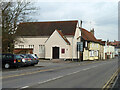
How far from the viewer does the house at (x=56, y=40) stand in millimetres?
44469

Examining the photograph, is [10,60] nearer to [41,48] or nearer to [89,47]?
[41,48]

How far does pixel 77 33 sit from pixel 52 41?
6521mm

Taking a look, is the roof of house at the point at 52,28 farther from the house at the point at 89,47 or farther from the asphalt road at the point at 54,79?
the asphalt road at the point at 54,79

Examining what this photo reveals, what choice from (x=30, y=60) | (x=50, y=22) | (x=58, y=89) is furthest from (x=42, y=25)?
(x=58, y=89)

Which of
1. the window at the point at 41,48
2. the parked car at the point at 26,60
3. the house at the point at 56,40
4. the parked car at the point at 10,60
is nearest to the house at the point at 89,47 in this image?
the house at the point at 56,40

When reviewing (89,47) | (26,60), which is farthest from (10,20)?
(89,47)

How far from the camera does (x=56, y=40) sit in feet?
146

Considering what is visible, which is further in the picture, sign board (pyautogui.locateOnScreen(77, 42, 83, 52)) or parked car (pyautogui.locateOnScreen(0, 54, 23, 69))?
sign board (pyautogui.locateOnScreen(77, 42, 83, 52))

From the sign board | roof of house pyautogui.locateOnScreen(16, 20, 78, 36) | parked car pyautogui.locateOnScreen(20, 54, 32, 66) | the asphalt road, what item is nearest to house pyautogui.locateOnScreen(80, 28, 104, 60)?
roof of house pyautogui.locateOnScreen(16, 20, 78, 36)

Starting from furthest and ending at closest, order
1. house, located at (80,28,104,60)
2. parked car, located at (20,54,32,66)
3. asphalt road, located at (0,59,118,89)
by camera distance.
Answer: house, located at (80,28,104,60)
parked car, located at (20,54,32,66)
asphalt road, located at (0,59,118,89)

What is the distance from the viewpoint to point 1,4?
3148cm

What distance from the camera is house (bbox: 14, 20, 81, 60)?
4447cm

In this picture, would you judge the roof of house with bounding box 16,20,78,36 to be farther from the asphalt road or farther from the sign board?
the asphalt road

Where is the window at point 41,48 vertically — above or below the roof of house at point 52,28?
below
